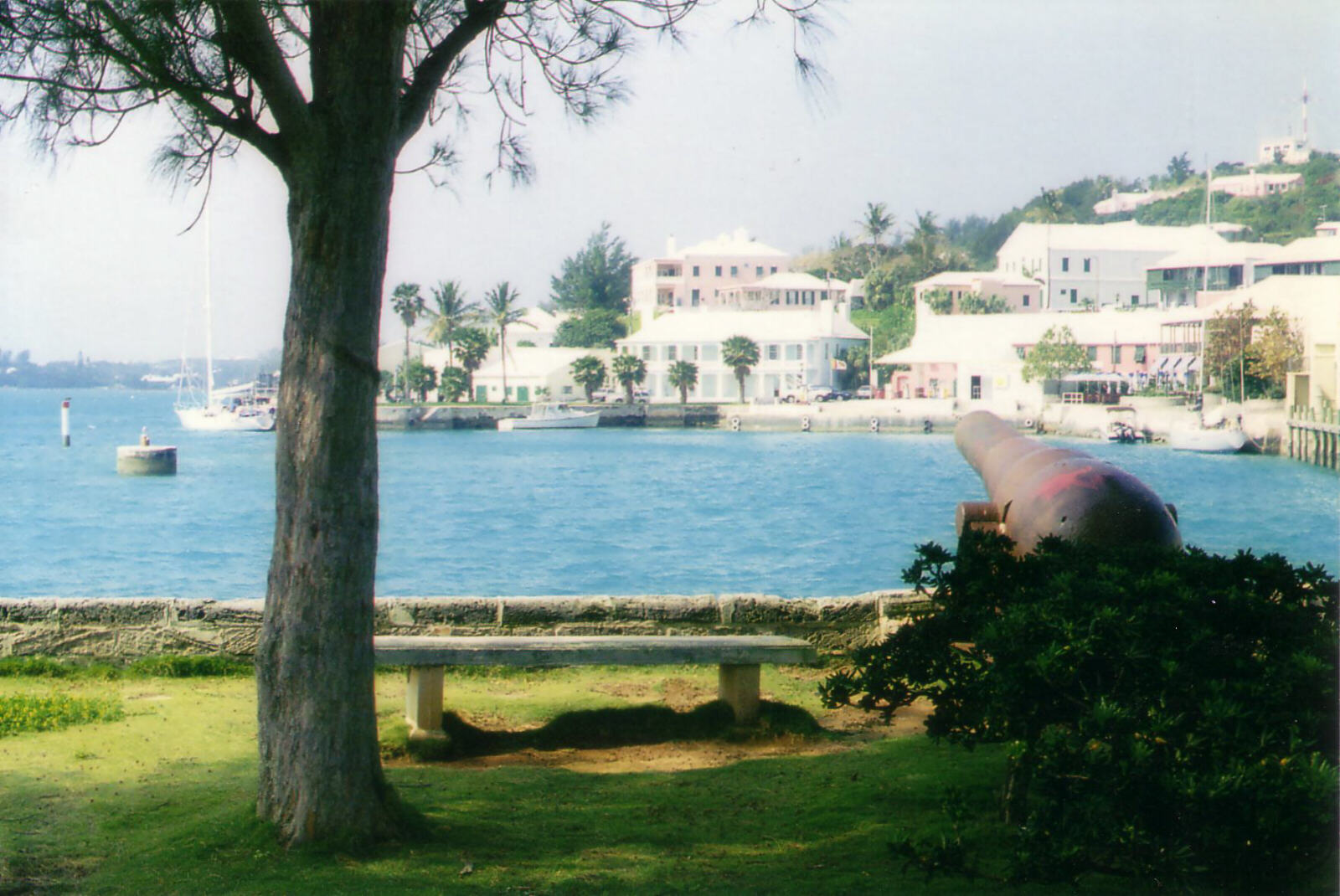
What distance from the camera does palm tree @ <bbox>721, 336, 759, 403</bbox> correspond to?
86.6 m

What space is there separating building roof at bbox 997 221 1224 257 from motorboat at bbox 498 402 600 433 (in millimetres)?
36064

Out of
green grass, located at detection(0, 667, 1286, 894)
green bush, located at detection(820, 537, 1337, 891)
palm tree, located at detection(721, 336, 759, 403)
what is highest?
palm tree, located at detection(721, 336, 759, 403)

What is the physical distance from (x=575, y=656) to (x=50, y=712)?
2435 mm

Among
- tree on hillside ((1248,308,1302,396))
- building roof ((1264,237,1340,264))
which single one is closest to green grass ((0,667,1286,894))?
tree on hillside ((1248,308,1302,396))

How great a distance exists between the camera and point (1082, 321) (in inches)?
3093

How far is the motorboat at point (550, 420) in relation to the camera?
84.7 m

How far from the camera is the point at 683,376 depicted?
87.9 meters

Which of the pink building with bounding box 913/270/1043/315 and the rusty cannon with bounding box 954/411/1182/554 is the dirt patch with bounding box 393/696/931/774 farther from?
the pink building with bounding box 913/270/1043/315

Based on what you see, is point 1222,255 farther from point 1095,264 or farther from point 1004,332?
point 1095,264

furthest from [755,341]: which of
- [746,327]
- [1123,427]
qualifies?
[1123,427]

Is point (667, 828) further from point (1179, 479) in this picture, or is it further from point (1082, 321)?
point (1082, 321)

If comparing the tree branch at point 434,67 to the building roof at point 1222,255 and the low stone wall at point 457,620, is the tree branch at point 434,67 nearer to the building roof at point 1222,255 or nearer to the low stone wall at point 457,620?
the low stone wall at point 457,620

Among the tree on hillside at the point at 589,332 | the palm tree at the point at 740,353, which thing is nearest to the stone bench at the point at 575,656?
the palm tree at the point at 740,353

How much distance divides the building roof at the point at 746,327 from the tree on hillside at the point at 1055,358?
672 inches
